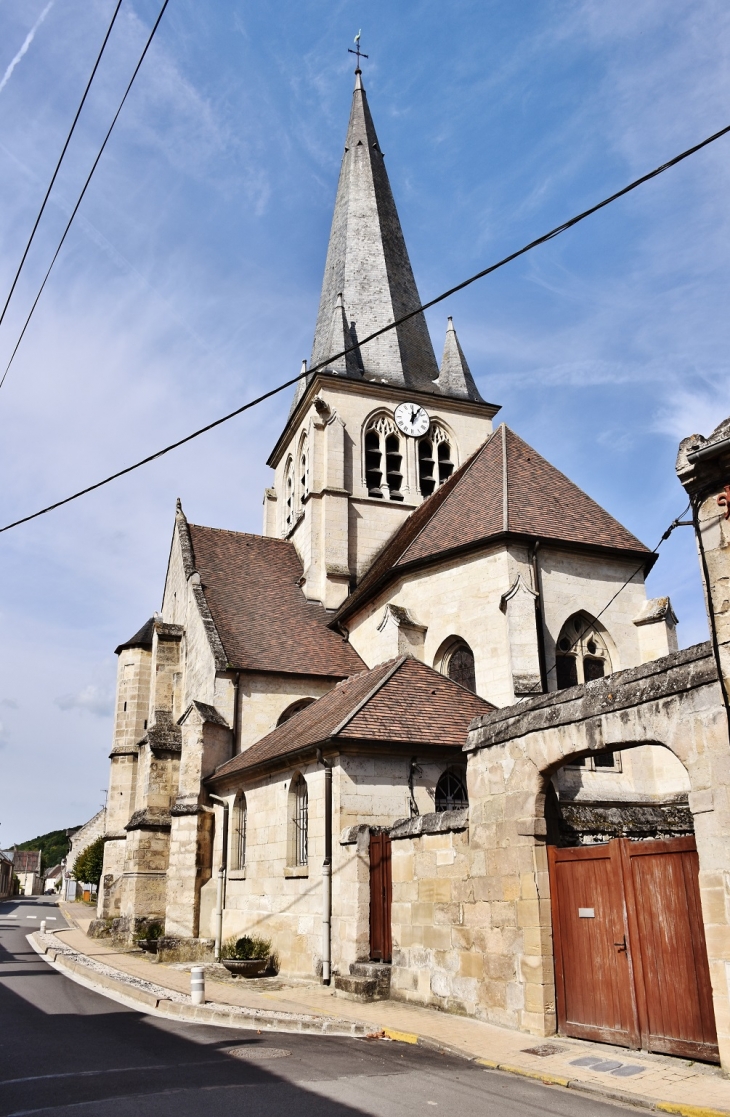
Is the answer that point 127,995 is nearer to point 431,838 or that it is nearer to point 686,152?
point 431,838

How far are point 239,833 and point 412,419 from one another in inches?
607

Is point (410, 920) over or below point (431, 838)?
below

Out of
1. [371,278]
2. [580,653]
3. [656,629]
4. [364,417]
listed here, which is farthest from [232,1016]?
[371,278]

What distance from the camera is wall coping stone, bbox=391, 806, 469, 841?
35.2 ft

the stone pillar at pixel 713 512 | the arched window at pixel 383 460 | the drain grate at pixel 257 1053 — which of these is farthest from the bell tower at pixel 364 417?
the stone pillar at pixel 713 512

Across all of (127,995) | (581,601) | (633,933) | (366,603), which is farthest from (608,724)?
(366,603)

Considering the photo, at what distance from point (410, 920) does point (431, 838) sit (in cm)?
115

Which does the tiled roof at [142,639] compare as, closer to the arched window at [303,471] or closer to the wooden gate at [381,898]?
the arched window at [303,471]

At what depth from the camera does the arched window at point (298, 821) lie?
595 inches

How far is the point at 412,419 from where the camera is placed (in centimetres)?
2878

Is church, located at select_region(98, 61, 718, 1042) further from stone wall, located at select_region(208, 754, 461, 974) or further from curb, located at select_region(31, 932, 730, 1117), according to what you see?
curb, located at select_region(31, 932, 730, 1117)

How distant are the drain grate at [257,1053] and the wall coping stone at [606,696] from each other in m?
3.94

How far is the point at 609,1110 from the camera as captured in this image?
6.37m

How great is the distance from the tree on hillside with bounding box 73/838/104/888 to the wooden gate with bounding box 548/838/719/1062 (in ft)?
141
